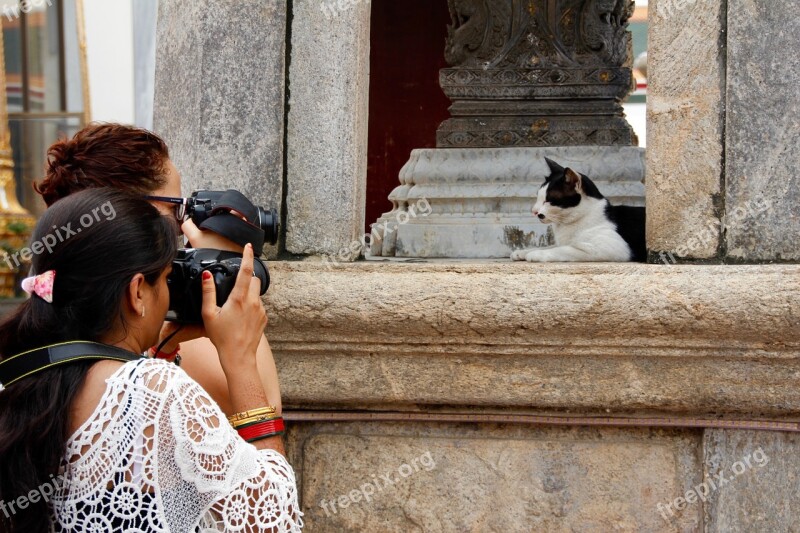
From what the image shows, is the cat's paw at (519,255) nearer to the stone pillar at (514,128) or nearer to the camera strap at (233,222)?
the stone pillar at (514,128)

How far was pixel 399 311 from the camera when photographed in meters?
2.71

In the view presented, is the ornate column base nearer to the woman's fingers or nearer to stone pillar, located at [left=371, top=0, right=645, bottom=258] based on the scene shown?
stone pillar, located at [left=371, top=0, right=645, bottom=258]

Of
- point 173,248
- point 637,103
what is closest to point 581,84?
point 173,248

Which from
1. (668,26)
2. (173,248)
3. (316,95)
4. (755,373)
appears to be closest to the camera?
(173,248)

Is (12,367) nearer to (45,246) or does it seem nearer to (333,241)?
(45,246)

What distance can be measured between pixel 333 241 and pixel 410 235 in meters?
0.75

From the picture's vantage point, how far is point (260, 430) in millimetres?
1908

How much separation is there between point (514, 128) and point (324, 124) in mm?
1186

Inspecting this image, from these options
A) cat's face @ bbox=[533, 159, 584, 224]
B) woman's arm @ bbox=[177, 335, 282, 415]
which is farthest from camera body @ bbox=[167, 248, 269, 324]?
cat's face @ bbox=[533, 159, 584, 224]

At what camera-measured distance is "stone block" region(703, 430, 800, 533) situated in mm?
2668

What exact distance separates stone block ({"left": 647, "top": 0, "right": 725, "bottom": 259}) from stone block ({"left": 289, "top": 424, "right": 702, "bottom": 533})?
556 mm

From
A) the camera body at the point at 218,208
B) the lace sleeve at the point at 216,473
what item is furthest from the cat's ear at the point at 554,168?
the lace sleeve at the point at 216,473

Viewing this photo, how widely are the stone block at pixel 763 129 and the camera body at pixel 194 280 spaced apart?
1.40 m

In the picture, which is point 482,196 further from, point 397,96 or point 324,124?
point 397,96
